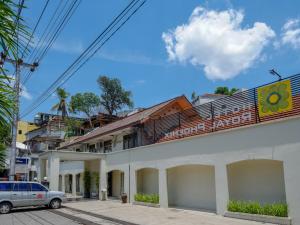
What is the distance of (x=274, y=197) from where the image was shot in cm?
1379

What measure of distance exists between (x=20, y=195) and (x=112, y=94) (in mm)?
34813

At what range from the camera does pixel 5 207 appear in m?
18.7

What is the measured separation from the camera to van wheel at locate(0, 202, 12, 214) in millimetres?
18578

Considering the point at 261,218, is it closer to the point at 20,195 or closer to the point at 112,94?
the point at 20,195

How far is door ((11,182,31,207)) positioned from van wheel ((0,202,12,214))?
0.32m

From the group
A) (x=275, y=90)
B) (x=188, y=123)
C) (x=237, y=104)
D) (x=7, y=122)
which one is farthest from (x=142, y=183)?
(x=7, y=122)

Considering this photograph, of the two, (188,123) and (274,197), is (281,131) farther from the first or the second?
(188,123)

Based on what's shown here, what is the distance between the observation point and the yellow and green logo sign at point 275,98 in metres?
13.3

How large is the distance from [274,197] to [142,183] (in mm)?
11579

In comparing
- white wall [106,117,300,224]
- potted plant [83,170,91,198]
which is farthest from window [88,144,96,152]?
white wall [106,117,300,224]

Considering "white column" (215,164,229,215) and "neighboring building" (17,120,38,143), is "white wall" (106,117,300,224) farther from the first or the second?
"neighboring building" (17,120,38,143)

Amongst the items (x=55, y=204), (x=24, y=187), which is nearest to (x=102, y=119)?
(x=55, y=204)

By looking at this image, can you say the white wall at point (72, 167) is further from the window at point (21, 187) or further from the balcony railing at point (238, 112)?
the balcony railing at point (238, 112)

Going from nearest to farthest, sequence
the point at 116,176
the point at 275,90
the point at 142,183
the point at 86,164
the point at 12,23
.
→ 1. the point at 12,23
2. the point at 275,90
3. the point at 142,183
4. the point at 116,176
5. the point at 86,164
